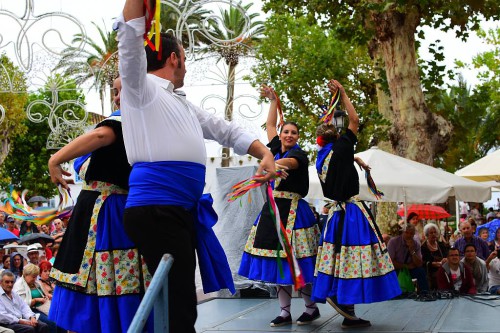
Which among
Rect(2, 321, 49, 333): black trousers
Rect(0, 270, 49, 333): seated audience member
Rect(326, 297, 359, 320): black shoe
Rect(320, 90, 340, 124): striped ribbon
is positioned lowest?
Rect(2, 321, 49, 333): black trousers

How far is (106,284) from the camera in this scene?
13.7 ft

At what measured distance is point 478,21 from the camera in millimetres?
13367

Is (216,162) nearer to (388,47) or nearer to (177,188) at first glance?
(388,47)

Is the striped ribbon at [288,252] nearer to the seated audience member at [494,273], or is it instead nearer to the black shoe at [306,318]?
the black shoe at [306,318]

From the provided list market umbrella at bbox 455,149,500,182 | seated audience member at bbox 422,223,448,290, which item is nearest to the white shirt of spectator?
seated audience member at bbox 422,223,448,290

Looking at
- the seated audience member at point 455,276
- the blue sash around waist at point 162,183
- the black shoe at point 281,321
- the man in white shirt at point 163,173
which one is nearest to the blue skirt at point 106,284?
the man in white shirt at point 163,173

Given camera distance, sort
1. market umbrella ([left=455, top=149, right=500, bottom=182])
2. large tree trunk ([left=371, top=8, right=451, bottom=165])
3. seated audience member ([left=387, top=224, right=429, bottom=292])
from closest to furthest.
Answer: seated audience member ([left=387, top=224, right=429, bottom=292]) < large tree trunk ([left=371, top=8, right=451, bottom=165]) < market umbrella ([left=455, top=149, right=500, bottom=182])

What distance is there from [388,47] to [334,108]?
Result: 6.78 meters

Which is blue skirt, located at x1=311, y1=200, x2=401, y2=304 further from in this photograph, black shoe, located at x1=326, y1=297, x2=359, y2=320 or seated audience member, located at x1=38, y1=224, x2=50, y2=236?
seated audience member, located at x1=38, y1=224, x2=50, y2=236

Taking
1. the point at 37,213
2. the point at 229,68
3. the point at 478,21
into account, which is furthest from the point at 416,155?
the point at 37,213

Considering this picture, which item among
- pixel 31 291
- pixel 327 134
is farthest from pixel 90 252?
pixel 31 291

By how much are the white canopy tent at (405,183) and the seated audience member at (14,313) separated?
392 centimetres

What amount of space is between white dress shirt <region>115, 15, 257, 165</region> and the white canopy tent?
6.65 meters

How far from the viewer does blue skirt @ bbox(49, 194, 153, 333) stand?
13.5 feet
